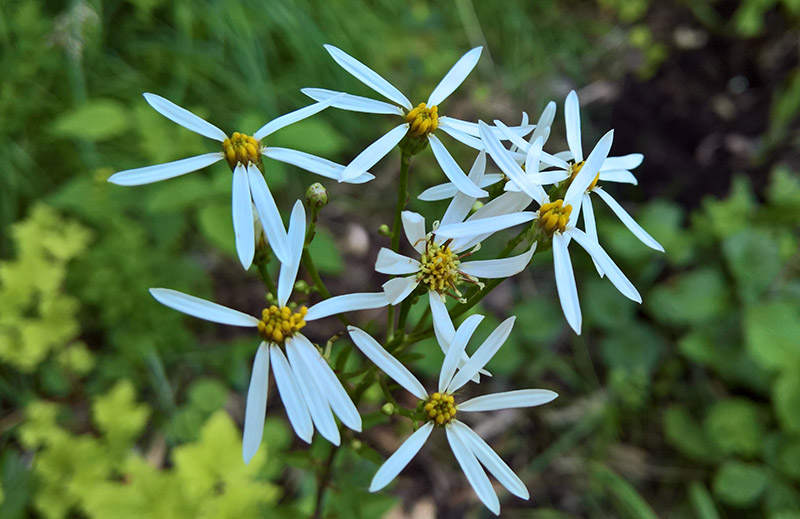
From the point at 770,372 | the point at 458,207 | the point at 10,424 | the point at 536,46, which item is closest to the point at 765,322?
the point at 770,372

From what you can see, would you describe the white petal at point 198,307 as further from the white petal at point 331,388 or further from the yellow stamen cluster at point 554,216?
the yellow stamen cluster at point 554,216

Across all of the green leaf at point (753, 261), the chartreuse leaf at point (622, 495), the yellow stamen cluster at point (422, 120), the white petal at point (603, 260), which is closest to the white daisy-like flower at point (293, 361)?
the yellow stamen cluster at point (422, 120)

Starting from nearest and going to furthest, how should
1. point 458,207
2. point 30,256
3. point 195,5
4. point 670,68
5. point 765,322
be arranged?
1. point 458,207
2. point 30,256
3. point 765,322
4. point 195,5
5. point 670,68

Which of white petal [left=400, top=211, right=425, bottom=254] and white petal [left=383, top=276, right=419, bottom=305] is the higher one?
white petal [left=400, top=211, right=425, bottom=254]

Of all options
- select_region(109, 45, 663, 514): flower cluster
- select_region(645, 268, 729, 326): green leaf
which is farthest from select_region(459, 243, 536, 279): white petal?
select_region(645, 268, 729, 326): green leaf

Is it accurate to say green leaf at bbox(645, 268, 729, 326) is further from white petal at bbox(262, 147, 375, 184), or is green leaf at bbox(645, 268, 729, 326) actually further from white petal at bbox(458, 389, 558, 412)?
white petal at bbox(262, 147, 375, 184)

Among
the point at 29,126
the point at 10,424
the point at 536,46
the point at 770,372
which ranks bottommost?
the point at 770,372

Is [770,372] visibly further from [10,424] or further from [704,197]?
[10,424]
